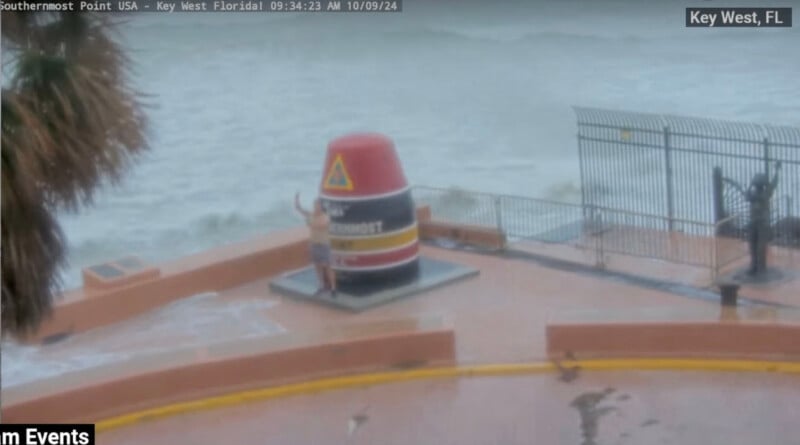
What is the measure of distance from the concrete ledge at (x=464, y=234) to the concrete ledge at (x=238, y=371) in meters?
2.25

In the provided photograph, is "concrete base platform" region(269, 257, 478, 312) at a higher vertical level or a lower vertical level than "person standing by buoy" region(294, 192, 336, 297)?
lower

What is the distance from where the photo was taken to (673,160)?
977 centimetres

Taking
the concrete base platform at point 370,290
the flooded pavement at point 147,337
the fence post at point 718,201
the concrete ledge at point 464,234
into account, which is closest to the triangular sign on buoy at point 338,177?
the concrete base platform at point 370,290

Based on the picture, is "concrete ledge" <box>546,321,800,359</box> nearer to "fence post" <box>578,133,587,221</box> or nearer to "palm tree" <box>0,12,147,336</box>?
"fence post" <box>578,133,587,221</box>

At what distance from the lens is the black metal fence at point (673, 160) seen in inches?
364

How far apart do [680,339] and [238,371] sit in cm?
219

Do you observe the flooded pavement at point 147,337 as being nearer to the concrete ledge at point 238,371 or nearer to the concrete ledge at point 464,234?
the concrete ledge at point 238,371

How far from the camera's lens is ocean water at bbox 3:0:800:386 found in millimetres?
6055

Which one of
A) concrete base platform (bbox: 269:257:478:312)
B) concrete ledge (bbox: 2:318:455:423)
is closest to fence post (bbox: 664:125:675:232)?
concrete base platform (bbox: 269:257:478:312)

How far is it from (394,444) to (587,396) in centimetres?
100

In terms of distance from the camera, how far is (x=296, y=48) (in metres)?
8.73

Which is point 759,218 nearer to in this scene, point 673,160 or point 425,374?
point 673,160

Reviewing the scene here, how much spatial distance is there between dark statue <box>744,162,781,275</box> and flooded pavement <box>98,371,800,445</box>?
205 centimetres

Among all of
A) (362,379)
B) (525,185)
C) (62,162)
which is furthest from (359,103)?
(62,162)
